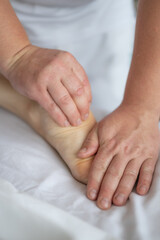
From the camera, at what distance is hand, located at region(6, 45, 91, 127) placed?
0.79 m

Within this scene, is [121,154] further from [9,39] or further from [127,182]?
[9,39]

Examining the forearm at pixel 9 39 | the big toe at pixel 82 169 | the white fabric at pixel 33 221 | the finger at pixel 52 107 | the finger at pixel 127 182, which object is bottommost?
the finger at pixel 127 182

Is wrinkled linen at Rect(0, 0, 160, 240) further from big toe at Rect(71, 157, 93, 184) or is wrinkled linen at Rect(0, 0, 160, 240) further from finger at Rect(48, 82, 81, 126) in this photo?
finger at Rect(48, 82, 81, 126)

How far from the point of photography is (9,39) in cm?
88

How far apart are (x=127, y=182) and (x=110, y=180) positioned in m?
0.04

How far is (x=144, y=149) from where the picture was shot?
2.66 ft

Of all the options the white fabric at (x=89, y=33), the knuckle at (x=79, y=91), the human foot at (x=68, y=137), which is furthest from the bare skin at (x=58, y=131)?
the white fabric at (x=89, y=33)

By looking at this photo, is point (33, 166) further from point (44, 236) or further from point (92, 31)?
point (92, 31)

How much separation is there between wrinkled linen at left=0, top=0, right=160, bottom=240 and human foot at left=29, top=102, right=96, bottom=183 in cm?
2

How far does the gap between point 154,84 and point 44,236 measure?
51cm

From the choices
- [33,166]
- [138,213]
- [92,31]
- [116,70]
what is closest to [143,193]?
[138,213]

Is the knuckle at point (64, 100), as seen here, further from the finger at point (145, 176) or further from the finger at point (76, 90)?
the finger at point (145, 176)

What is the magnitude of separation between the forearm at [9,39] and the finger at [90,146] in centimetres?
28

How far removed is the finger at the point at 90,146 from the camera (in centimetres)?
82
